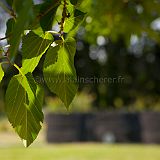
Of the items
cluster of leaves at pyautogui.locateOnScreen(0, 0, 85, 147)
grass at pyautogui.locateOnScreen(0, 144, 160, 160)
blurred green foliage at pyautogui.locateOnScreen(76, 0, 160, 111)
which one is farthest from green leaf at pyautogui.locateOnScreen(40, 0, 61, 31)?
blurred green foliage at pyautogui.locateOnScreen(76, 0, 160, 111)

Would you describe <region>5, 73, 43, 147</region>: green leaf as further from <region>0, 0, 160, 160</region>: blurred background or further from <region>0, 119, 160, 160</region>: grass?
<region>0, 119, 160, 160</region>: grass

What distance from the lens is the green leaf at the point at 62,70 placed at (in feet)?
2.14

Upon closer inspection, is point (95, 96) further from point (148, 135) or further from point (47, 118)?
point (148, 135)

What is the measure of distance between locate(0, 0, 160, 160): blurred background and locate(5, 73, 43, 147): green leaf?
795mm

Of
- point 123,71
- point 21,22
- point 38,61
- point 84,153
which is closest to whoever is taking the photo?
point 21,22

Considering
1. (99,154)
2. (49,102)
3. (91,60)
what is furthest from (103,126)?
(49,102)

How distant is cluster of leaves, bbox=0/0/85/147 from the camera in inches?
24.6

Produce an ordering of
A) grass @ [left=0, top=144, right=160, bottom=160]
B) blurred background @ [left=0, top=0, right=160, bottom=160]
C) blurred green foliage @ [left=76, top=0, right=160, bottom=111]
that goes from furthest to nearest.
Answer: blurred green foliage @ [left=76, top=0, right=160, bottom=111], grass @ [left=0, top=144, right=160, bottom=160], blurred background @ [left=0, top=0, right=160, bottom=160]

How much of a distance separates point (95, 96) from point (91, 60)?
1013 mm

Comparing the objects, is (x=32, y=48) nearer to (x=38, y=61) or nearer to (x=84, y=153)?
(x=38, y=61)

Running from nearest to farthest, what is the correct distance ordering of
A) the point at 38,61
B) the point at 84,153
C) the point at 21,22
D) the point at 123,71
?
1. the point at 21,22
2. the point at 38,61
3. the point at 84,153
4. the point at 123,71

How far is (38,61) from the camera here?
0.62 m

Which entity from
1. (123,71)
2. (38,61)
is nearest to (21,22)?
(38,61)

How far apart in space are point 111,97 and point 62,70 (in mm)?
11240
